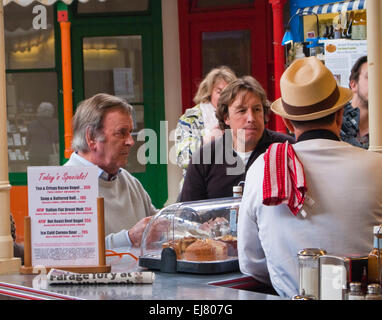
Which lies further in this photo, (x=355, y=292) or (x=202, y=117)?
(x=202, y=117)

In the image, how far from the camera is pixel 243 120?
164 inches

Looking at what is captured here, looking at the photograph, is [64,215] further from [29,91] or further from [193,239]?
[29,91]

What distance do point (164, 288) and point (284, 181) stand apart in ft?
1.72

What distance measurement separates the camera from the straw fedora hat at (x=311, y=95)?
2.52 m

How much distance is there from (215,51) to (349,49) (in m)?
1.80

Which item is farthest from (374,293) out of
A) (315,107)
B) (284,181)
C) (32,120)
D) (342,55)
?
(32,120)

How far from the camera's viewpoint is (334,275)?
75.7 inches

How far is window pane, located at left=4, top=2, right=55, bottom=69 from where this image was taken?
7.12 metres

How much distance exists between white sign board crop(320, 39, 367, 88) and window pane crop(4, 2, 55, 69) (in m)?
2.95

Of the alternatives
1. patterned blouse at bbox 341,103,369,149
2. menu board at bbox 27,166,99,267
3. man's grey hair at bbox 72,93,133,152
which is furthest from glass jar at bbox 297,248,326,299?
patterned blouse at bbox 341,103,369,149

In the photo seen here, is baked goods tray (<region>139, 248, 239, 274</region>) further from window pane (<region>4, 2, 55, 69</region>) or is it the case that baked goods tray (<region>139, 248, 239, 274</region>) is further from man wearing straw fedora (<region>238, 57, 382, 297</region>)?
window pane (<region>4, 2, 55, 69</region>)

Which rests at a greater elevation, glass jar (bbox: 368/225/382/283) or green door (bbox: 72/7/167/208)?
green door (bbox: 72/7/167/208)

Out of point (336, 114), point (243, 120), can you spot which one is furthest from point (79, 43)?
point (336, 114)

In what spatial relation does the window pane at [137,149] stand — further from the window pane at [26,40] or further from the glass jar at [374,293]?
the glass jar at [374,293]
